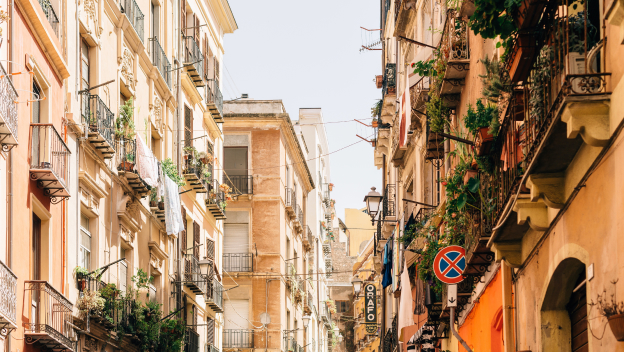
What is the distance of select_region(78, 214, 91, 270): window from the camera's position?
20438mm

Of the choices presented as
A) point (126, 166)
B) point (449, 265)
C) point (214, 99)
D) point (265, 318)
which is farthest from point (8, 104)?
point (265, 318)

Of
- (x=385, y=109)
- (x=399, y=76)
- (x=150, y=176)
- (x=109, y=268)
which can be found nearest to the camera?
(x=109, y=268)

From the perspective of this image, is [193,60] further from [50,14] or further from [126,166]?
[50,14]

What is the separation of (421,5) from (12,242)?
13.9 metres

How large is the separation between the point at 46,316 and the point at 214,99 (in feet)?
65.0

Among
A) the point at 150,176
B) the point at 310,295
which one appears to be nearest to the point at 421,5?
the point at 150,176

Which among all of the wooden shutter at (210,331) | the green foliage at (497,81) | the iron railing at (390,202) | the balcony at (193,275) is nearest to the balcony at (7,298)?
the green foliage at (497,81)

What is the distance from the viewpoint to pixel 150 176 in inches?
933

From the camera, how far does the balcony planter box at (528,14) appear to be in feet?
30.2

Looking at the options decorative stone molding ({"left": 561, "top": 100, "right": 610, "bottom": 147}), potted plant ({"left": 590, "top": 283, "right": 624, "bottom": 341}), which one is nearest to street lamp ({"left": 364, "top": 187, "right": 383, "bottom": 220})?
potted plant ({"left": 590, "top": 283, "right": 624, "bottom": 341})

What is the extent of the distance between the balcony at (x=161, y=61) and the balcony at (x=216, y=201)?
6387 mm

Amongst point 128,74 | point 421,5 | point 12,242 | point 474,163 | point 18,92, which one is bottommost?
point 12,242

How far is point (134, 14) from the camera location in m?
25.3

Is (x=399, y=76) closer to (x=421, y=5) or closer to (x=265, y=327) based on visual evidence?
(x=421, y=5)
